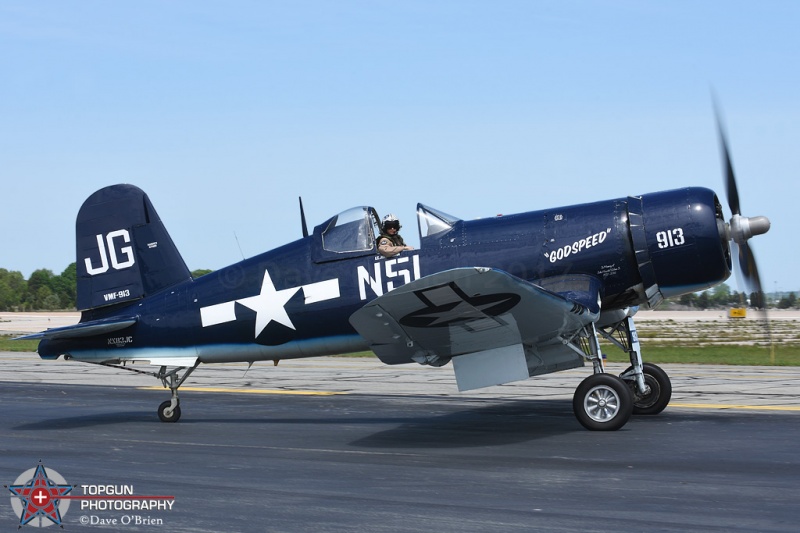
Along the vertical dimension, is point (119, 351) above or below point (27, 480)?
above

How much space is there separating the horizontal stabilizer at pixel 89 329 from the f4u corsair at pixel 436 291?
29mm

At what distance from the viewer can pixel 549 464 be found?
27.1ft

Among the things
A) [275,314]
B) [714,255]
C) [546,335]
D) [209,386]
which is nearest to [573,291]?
[546,335]

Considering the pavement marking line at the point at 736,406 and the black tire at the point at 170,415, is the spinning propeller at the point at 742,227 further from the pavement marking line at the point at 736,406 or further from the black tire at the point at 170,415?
the black tire at the point at 170,415

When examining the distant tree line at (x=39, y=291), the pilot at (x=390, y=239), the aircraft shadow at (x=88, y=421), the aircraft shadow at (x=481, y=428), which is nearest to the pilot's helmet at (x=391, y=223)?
the pilot at (x=390, y=239)

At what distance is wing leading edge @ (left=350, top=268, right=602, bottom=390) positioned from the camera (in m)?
8.84

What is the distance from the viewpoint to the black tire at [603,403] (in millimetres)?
9898

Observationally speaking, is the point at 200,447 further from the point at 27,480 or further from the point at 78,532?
the point at 78,532

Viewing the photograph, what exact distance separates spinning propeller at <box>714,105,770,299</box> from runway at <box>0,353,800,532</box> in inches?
70.5

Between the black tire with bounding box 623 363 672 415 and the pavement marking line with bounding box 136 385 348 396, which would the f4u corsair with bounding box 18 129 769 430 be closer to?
the black tire with bounding box 623 363 672 415

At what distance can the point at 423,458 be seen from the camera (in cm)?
881

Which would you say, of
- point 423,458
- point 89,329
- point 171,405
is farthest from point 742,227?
point 89,329

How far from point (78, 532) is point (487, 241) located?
19.8 ft

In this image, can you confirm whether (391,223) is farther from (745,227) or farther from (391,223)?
(745,227)
